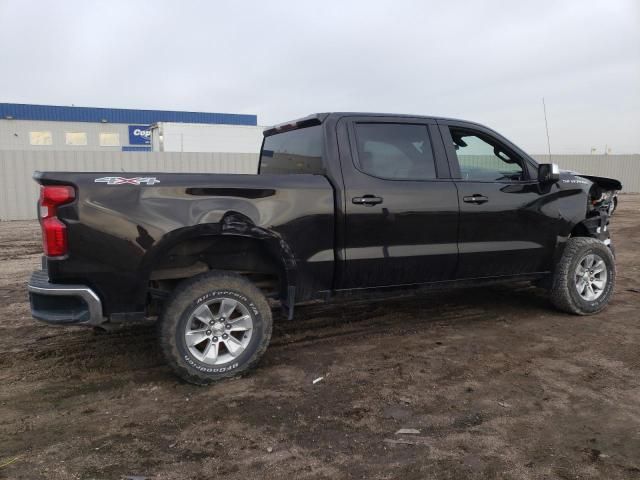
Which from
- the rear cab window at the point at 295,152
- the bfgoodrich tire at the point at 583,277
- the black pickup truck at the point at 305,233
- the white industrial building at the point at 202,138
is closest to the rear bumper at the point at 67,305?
the black pickup truck at the point at 305,233

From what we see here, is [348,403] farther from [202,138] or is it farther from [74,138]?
[74,138]

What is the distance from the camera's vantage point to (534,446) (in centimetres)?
286

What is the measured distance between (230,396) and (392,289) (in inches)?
64.6

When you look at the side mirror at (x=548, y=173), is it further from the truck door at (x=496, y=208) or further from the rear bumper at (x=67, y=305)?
the rear bumper at (x=67, y=305)

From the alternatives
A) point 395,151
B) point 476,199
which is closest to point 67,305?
point 395,151

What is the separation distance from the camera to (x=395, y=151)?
445 centimetres

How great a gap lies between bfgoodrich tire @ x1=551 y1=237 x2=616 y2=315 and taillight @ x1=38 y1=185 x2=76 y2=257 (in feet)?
14.6

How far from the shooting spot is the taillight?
10.8ft

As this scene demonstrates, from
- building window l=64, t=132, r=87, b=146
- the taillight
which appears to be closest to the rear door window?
the taillight

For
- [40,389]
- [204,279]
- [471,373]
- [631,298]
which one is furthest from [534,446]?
[631,298]

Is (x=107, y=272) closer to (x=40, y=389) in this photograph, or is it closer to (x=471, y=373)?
(x=40, y=389)

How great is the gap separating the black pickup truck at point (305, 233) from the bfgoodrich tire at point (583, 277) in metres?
0.01

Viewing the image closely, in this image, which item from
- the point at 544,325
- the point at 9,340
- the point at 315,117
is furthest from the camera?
the point at 544,325

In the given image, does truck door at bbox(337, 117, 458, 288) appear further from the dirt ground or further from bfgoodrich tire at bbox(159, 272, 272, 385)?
bfgoodrich tire at bbox(159, 272, 272, 385)
